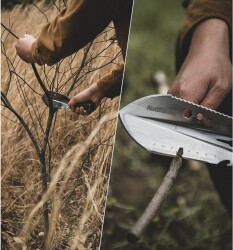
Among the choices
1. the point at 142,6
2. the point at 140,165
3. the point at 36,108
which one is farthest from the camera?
the point at 142,6

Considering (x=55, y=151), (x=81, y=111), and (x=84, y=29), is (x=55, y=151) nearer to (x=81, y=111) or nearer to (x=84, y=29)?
(x=81, y=111)

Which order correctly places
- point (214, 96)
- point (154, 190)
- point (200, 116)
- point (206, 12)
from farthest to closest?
point (154, 190) < point (206, 12) < point (214, 96) < point (200, 116)

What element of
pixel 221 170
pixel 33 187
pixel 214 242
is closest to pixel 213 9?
pixel 221 170

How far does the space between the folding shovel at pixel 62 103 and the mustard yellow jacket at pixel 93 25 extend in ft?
0.21

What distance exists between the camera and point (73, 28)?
148 centimetres

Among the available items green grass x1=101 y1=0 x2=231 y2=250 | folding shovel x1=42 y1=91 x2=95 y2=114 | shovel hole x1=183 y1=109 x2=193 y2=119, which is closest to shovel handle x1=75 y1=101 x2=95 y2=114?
folding shovel x1=42 y1=91 x2=95 y2=114

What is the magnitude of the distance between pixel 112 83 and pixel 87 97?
0.30 ft

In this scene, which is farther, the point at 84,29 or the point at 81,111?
the point at 81,111

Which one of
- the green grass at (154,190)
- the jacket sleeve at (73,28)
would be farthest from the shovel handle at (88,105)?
the green grass at (154,190)

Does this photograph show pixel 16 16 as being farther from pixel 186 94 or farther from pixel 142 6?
pixel 142 6

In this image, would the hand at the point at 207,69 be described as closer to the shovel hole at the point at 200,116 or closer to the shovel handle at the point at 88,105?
the shovel hole at the point at 200,116

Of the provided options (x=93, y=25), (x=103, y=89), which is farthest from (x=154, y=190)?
(x=93, y=25)

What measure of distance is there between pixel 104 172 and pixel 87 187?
0.08 m

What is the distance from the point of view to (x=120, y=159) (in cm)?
268
